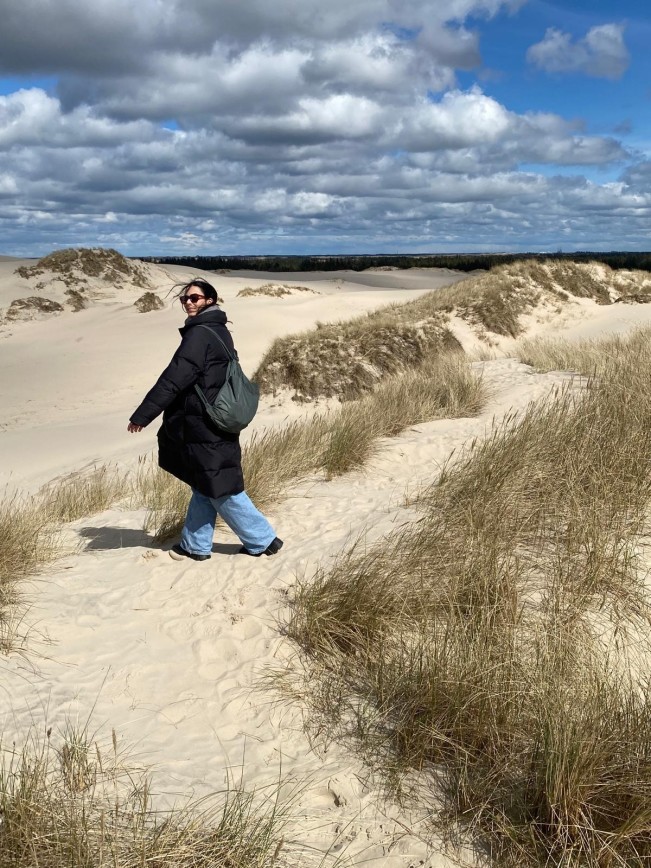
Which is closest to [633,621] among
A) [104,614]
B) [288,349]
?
[104,614]

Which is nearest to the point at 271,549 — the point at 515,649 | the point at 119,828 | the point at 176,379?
the point at 176,379

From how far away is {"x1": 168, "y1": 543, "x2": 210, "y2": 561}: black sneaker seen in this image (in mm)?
4645

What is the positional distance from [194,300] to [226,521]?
1.49m

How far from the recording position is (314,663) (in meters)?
3.29

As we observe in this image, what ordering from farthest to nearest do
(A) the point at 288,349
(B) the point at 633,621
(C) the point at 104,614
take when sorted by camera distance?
(A) the point at 288,349 → (C) the point at 104,614 → (B) the point at 633,621

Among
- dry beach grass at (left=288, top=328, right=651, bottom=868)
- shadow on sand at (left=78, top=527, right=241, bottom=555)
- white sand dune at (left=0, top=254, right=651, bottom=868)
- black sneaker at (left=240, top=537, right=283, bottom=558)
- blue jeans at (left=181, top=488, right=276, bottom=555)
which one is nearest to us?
dry beach grass at (left=288, top=328, right=651, bottom=868)

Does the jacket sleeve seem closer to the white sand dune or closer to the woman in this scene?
the woman

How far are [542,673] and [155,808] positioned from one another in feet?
5.05

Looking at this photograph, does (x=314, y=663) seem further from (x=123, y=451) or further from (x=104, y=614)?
(x=123, y=451)

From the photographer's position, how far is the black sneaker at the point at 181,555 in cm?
464

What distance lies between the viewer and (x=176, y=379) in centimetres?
394

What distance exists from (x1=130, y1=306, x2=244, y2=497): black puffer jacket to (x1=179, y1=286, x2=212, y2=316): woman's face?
49mm

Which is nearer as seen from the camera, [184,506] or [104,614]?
[104,614]

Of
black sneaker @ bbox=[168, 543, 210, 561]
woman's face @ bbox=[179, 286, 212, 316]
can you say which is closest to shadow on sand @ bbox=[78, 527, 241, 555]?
black sneaker @ bbox=[168, 543, 210, 561]
